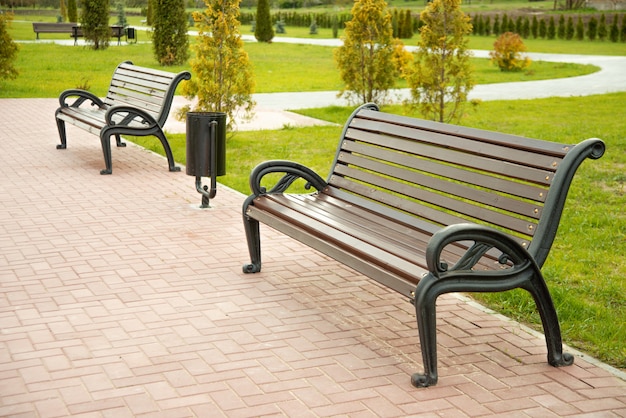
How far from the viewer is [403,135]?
17.2 feet

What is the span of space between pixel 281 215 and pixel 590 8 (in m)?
59.1

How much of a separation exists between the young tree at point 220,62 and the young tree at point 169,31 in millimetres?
11822

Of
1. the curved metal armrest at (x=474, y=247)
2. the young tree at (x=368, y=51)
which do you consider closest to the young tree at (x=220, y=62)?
the young tree at (x=368, y=51)

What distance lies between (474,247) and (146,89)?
648cm

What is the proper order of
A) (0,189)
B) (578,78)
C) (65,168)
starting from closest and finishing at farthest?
(0,189)
(65,168)
(578,78)

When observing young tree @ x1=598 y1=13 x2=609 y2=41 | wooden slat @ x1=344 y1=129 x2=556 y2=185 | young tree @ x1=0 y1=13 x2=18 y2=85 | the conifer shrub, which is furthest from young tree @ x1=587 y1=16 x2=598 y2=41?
wooden slat @ x1=344 y1=129 x2=556 y2=185

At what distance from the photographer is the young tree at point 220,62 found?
33.9 feet

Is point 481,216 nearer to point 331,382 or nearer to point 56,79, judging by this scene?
point 331,382

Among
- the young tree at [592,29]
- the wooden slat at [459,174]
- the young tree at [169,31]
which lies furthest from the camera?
the young tree at [592,29]

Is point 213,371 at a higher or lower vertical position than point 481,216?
lower

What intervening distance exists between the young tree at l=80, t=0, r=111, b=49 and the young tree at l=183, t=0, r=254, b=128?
18.4m

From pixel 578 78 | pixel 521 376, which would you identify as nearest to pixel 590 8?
pixel 578 78

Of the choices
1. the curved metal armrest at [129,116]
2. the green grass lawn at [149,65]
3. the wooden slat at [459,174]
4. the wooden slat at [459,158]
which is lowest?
the green grass lawn at [149,65]

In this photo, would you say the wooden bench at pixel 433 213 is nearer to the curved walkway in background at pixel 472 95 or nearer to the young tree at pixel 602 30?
the curved walkway in background at pixel 472 95
